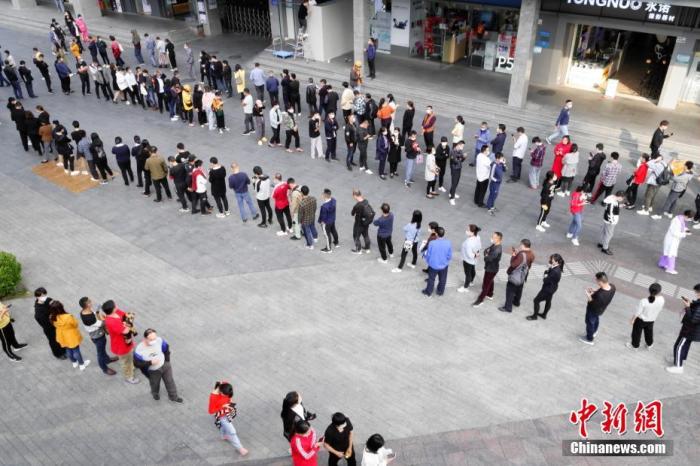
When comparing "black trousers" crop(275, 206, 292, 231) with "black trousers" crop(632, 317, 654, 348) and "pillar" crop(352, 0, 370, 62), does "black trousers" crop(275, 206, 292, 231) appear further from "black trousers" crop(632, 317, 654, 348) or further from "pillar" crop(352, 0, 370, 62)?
"pillar" crop(352, 0, 370, 62)

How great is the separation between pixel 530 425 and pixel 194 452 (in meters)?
5.15

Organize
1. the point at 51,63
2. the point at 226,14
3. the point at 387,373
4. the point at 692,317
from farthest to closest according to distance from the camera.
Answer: the point at 226,14 → the point at 51,63 → the point at 387,373 → the point at 692,317

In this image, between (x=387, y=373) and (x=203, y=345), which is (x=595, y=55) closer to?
(x=387, y=373)

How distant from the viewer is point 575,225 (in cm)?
Answer: 1295

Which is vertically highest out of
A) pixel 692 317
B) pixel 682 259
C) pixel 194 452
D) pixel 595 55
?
pixel 595 55

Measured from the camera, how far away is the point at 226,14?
2919 centimetres

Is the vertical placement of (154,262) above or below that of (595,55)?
below

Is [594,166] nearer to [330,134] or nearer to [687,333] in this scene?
[687,333]

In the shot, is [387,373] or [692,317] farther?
[387,373]

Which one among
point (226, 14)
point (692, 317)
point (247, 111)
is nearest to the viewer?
point (692, 317)

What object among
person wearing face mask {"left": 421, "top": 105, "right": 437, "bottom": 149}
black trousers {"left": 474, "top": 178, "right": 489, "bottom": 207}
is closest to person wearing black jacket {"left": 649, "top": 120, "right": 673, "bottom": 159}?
black trousers {"left": 474, "top": 178, "right": 489, "bottom": 207}

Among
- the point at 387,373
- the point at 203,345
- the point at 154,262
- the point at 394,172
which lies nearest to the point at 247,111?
the point at 394,172

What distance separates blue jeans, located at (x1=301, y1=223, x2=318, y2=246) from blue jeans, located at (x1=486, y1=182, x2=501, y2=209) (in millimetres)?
4457

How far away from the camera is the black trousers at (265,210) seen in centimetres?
1343
